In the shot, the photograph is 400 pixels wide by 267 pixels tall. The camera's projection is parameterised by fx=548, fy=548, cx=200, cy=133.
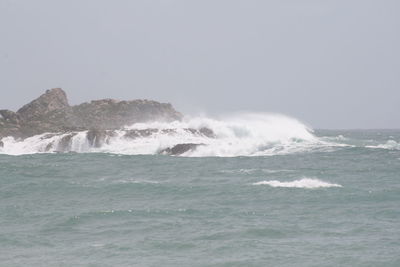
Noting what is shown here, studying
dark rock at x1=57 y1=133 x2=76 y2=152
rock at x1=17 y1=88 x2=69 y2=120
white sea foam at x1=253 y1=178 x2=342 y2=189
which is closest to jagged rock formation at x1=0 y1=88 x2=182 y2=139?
rock at x1=17 y1=88 x2=69 y2=120

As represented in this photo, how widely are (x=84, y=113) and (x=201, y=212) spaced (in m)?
58.8

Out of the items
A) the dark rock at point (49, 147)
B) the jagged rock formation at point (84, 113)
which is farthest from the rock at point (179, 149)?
the jagged rock formation at point (84, 113)

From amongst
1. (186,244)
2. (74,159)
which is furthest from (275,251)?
(74,159)

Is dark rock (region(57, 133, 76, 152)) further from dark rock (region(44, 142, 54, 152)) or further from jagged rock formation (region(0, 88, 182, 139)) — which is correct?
jagged rock formation (region(0, 88, 182, 139))

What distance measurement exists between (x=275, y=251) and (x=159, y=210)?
8.26 m

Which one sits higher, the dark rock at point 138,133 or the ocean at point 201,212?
the dark rock at point 138,133

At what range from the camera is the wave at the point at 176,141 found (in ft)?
186

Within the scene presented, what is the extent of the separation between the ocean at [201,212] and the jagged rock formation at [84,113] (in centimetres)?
2801

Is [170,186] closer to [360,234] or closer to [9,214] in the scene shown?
[9,214]

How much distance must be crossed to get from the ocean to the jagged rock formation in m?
28.0

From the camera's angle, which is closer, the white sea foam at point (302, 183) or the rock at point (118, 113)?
the white sea foam at point (302, 183)

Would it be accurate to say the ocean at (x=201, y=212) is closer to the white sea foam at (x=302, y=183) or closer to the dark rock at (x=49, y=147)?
the white sea foam at (x=302, y=183)

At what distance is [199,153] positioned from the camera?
55125mm

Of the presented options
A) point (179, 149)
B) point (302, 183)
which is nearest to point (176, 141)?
point (179, 149)
